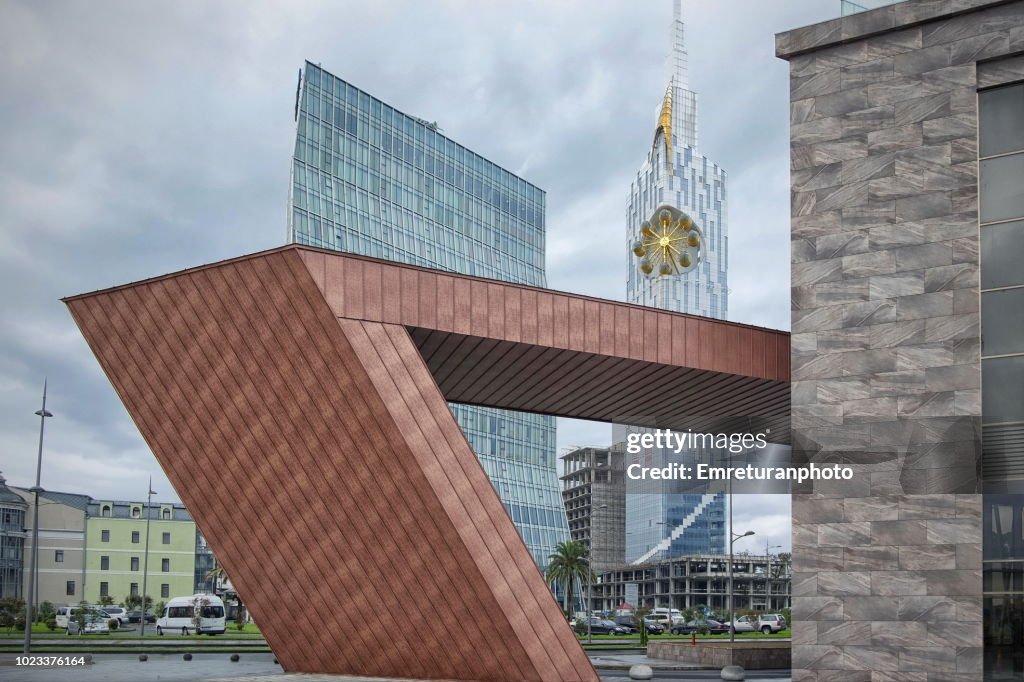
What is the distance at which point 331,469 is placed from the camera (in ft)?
60.1

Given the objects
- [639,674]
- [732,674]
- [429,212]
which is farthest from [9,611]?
[732,674]

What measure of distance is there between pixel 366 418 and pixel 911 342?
9693 mm

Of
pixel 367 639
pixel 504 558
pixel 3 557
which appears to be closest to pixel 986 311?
pixel 504 558

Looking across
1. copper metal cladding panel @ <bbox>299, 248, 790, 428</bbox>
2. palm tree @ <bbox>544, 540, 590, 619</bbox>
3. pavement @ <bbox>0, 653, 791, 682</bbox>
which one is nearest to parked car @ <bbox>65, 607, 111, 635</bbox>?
pavement @ <bbox>0, 653, 791, 682</bbox>

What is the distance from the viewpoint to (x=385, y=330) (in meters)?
17.6

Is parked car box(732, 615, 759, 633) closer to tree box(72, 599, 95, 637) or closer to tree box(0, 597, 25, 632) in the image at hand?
tree box(72, 599, 95, 637)

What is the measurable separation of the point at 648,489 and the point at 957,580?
452 ft

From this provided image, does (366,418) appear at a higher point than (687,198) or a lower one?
lower

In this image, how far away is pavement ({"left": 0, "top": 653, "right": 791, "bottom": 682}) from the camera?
22967 millimetres

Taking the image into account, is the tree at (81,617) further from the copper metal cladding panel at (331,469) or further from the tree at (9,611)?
the copper metal cladding panel at (331,469)

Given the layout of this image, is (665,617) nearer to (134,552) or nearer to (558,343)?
(134,552)

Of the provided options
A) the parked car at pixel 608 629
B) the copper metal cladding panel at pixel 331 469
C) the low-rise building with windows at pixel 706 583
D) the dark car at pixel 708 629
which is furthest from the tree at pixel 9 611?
the low-rise building with windows at pixel 706 583

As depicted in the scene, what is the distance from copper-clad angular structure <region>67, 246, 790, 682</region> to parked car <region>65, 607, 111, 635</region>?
41408 mm

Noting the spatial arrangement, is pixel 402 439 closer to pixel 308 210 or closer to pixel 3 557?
pixel 308 210
